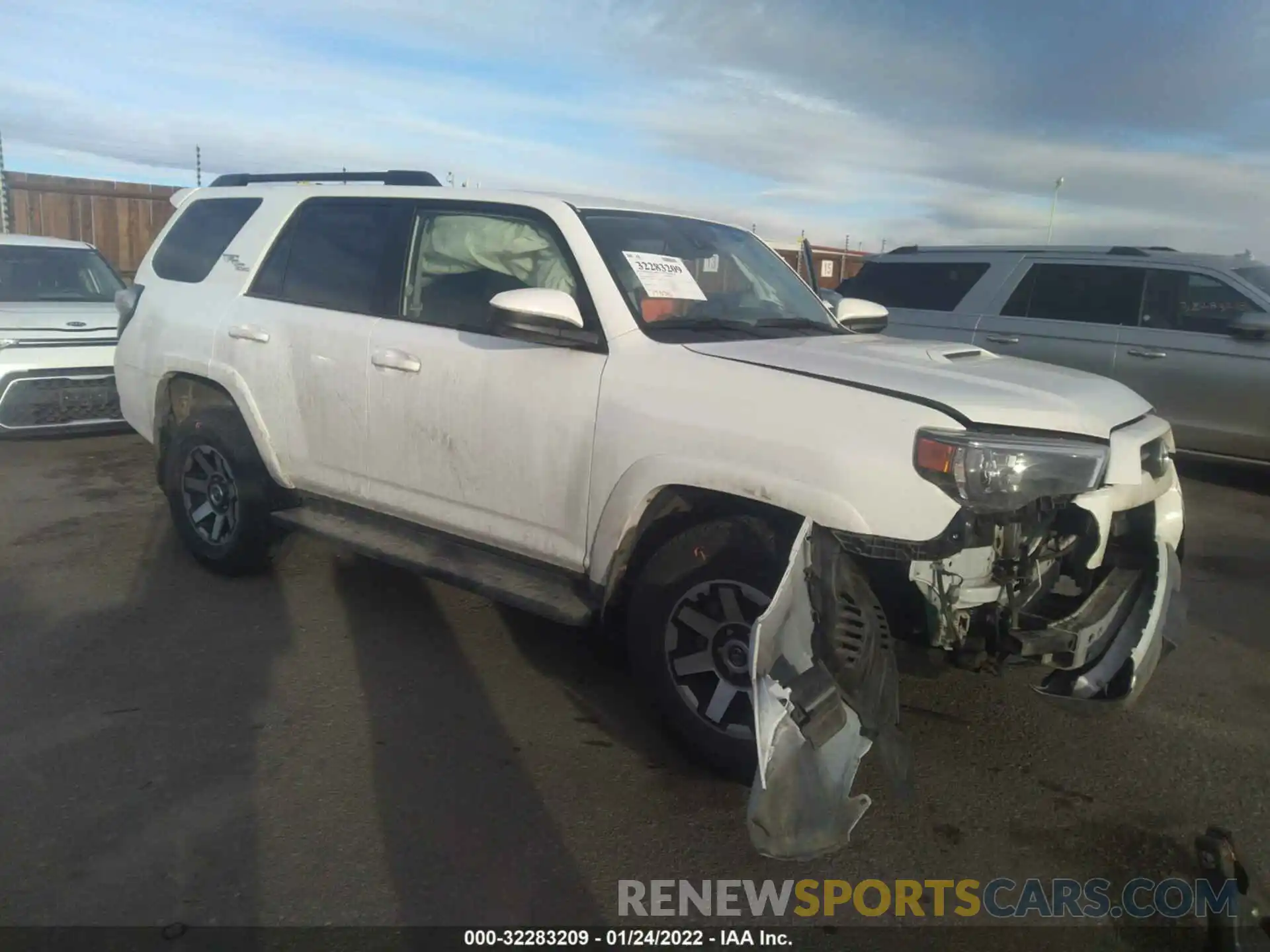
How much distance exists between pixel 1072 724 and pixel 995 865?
1.09 m

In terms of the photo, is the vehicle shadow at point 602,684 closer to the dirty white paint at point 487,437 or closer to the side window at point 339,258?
the dirty white paint at point 487,437

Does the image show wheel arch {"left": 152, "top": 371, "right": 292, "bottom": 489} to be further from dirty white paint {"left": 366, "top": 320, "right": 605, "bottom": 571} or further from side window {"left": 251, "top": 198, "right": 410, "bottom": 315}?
dirty white paint {"left": 366, "top": 320, "right": 605, "bottom": 571}

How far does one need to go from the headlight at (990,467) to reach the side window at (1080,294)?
19.3ft

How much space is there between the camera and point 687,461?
10.5ft

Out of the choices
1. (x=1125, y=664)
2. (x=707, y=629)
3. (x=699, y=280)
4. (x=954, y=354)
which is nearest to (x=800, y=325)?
(x=699, y=280)

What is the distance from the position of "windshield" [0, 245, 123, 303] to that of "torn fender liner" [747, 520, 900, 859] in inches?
313

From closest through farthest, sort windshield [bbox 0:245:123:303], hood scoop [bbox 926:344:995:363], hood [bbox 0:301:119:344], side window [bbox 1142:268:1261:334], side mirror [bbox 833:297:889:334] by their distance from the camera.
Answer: hood scoop [bbox 926:344:995:363]
side mirror [bbox 833:297:889:334]
hood [bbox 0:301:119:344]
side window [bbox 1142:268:1261:334]
windshield [bbox 0:245:123:303]

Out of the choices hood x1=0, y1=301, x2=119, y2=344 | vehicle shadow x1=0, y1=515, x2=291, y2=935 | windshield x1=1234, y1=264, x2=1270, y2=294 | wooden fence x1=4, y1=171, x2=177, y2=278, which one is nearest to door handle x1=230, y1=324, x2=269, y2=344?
vehicle shadow x1=0, y1=515, x2=291, y2=935

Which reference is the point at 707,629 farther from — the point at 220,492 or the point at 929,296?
the point at 929,296

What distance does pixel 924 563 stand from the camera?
2.88 meters

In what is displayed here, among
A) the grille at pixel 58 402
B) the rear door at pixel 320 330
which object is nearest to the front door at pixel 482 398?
the rear door at pixel 320 330

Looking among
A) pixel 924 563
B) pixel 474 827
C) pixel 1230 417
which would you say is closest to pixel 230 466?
pixel 474 827

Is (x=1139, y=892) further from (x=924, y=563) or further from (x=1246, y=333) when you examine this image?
(x=1246, y=333)

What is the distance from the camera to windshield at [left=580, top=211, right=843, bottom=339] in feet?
12.3
